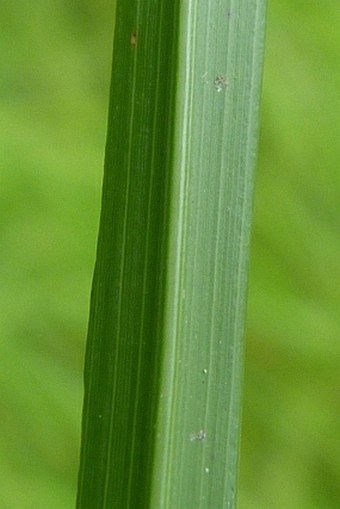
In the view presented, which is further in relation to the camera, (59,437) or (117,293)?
(59,437)

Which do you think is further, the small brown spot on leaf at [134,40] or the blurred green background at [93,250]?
the blurred green background at [93,250]

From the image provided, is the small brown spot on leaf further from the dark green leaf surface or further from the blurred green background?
the blurred green background

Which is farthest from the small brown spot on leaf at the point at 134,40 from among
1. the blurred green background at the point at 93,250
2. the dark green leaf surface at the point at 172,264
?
the blurred green background at the point at 93,250

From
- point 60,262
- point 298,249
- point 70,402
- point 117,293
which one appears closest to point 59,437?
point 70,402

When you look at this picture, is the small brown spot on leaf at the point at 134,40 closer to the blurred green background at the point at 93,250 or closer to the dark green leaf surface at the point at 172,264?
the dark green leaf surface at the point at 172,264

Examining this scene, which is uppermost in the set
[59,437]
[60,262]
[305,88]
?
[305,88]

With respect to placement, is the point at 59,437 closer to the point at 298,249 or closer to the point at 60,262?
the point at 60,262

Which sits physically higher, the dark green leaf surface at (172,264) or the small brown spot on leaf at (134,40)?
the small brown spot on leaf at (134,40)
